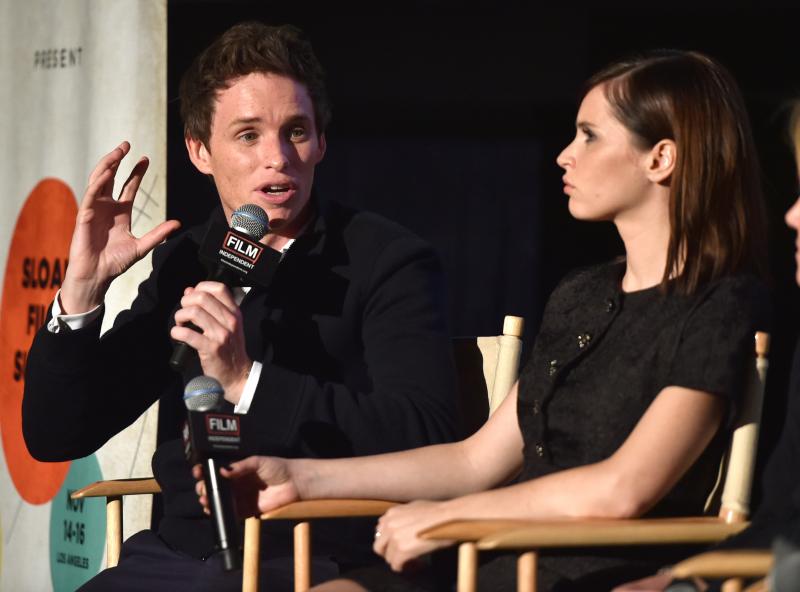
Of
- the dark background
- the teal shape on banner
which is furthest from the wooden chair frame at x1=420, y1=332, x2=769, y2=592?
the dark background

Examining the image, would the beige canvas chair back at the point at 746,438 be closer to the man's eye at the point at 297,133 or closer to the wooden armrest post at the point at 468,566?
the wooden armrest post at the point at 468,566

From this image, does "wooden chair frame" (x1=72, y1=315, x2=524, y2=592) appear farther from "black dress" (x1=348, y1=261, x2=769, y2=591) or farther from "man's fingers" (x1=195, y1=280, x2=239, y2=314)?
"man's fingers" (x1=195, y1=280, x2=239, y2=314)

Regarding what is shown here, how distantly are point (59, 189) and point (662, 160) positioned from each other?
7.17 feet

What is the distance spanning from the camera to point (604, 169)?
244 centimetres

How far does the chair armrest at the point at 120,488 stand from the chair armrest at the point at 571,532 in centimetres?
113

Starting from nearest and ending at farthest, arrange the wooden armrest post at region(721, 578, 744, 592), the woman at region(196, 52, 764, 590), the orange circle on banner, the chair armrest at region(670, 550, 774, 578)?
the chair armrest at region(670, 550, 774, 578) → the wooden armrest post at region(721, 578, 744, 592) → the woman at region(196, 52, 764, 590) → the orange circle on banner

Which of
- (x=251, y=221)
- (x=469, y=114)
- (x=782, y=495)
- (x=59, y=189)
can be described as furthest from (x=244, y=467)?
(x=469, y=114)

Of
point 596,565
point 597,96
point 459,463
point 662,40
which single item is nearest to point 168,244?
point 459,463

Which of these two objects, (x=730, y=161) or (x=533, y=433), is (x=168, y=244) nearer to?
(x=533, y=433)

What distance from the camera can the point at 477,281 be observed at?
8711 millimetres

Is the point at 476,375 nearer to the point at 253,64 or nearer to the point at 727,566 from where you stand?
the point at 253,64

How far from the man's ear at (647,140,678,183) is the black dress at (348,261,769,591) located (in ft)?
0.69

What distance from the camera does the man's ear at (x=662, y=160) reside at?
2402 mm

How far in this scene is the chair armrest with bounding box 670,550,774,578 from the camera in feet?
5.90
